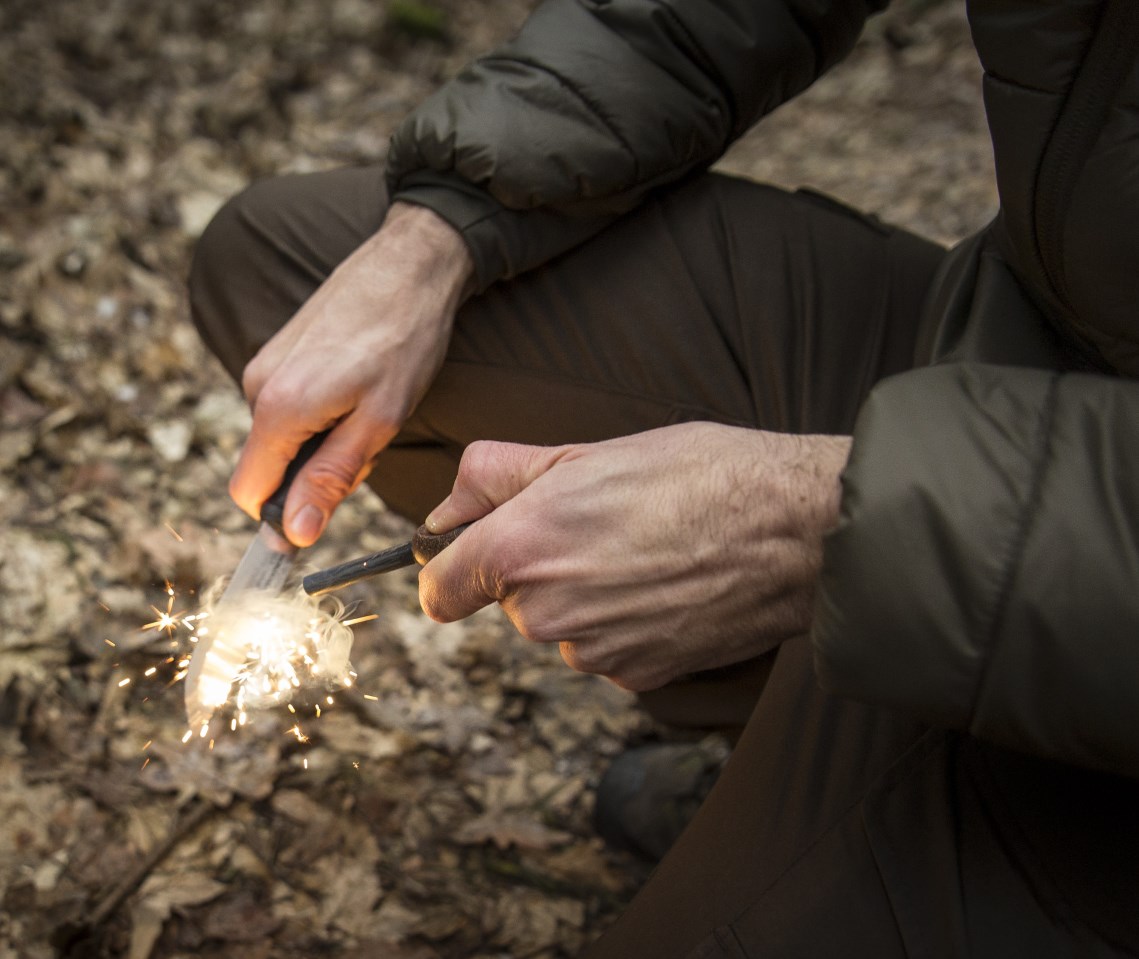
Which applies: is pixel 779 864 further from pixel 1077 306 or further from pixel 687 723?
pixel 1077 306

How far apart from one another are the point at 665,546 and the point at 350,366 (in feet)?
2.67

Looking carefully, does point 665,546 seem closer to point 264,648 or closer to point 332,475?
point 332,475

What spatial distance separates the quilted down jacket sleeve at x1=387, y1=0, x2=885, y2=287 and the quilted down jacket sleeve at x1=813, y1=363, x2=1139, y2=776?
3.40 feet

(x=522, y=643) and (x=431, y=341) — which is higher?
(x=431, y=341)

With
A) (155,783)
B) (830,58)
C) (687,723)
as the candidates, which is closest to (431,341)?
(687,723)

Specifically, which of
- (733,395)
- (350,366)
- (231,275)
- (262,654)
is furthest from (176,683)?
(733,395)

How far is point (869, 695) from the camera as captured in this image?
1.24 metres

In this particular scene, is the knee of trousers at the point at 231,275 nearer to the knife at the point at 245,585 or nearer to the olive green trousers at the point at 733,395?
the olive green trousers at the point at 733,395

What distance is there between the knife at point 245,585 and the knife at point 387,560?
194 millimetres

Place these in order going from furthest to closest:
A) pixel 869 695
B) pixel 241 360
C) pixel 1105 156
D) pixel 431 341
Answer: pixel 241 360 < pixel 431 341 < pixel 1105 156 < pixel 869 695

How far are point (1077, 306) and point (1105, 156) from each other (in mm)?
252

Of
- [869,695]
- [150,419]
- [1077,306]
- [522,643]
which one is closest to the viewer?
[869,695]

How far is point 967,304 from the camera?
1765 mm

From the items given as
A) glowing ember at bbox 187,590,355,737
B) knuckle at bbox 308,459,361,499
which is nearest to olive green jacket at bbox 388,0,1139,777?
knuckle at bbox 308,459,361,499
